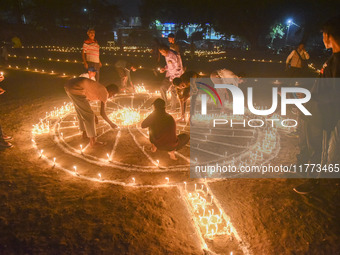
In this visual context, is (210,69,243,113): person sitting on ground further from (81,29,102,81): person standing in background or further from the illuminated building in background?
the illuminated building in background

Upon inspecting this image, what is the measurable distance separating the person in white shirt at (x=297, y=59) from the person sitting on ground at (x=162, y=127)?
9.67 m

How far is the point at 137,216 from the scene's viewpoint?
13.4ft

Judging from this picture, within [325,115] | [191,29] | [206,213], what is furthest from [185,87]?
[191,29]

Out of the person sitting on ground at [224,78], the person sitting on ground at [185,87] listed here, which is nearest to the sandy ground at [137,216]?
the person sitting on ground at [185,87]

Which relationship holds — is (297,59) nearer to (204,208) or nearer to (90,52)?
(90,52)

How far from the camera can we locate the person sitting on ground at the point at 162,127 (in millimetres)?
5363

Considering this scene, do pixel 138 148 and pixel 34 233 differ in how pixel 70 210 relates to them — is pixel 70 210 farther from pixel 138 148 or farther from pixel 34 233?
pixel 138 148

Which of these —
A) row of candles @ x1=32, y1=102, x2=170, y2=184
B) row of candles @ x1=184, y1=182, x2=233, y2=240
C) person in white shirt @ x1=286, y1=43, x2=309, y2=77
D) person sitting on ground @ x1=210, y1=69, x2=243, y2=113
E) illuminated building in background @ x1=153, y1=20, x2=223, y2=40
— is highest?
illuminated building in background @ x1=153, y1=20, x2=223, y2=40

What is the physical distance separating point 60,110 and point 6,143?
2.92 metres

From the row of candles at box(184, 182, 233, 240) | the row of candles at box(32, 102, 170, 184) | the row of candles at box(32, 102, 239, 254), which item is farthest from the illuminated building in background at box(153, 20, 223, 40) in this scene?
the row of candles at box(184, 182, 233, 240)

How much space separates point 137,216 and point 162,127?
6.39 ft

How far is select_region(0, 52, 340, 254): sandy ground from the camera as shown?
356 cm

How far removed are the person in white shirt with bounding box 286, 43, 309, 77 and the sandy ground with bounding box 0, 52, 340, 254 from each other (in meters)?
9.23

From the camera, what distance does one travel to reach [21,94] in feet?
37.0
